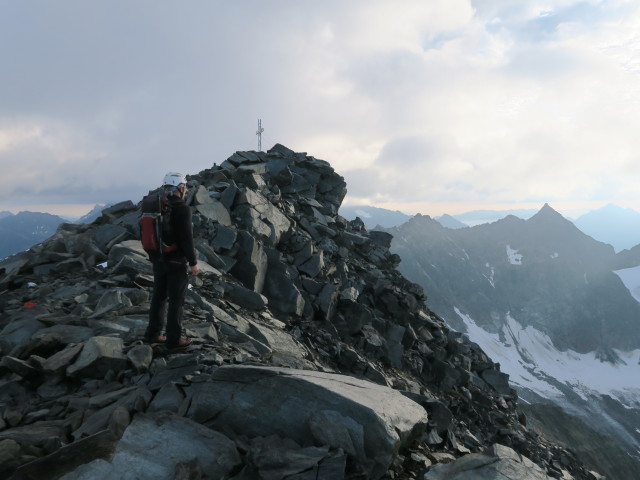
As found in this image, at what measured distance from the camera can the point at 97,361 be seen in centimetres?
912

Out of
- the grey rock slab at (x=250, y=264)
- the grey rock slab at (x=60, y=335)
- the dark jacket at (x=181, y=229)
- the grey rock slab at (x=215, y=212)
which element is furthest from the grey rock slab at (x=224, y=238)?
the dark jacket at (x=181, y=229)

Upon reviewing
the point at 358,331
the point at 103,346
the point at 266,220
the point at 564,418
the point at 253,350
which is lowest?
the point at 564,418

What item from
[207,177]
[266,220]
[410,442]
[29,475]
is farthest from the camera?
[207,177]

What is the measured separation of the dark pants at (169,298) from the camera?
9.92 m

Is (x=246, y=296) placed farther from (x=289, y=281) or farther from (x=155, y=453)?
(x=155, y=453)

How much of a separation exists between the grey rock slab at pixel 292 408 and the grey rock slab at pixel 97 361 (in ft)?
8.82

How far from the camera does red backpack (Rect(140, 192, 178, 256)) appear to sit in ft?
31.8

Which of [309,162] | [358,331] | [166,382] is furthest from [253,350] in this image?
[309,162]

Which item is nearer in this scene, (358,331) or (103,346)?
(103,346)

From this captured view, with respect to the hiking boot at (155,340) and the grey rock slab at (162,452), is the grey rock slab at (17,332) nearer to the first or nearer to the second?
the hiking boot at (155,340)

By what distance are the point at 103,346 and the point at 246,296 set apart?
8.96 metres

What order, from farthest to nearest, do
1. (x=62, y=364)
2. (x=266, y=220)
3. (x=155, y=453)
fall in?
1. (x=266, y=220)
2. (x=62, y=364)
3. (x=155, y=453)

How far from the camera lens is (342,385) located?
821 cm

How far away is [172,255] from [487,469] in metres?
8.29
